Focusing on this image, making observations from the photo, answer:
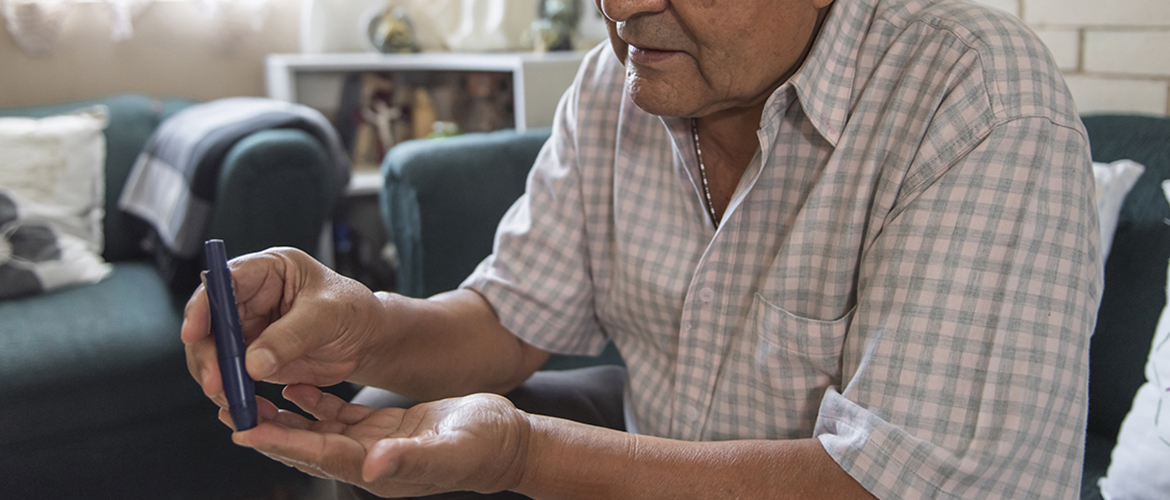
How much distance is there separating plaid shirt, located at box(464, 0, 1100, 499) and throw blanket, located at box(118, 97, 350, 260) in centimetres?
98

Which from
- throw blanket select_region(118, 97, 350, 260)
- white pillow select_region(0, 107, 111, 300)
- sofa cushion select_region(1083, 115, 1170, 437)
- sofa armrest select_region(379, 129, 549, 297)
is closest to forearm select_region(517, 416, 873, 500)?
sofa cushion select_region(1083, 115, 1170, 437)

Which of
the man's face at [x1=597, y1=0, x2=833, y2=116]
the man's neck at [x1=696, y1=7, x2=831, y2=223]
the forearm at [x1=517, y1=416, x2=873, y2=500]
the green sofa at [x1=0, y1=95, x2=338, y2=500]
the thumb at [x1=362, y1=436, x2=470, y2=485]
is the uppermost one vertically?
the man's face at [x1=597, y1=0, x2=833, y2=116]

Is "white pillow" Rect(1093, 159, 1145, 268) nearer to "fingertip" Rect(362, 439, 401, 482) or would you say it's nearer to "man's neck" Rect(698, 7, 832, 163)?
"man's neck" Rect(698, 7, 832, 163)

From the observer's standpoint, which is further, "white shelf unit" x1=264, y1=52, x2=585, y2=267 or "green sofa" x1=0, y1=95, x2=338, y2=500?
"white shelf unit" x1=264, y1=52, x2=585, y2=267

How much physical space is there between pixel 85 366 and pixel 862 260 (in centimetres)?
132

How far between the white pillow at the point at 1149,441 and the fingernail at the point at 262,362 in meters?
0.81

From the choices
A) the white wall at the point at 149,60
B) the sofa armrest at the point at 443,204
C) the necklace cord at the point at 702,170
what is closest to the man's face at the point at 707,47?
the necklace cord at the point at 702,170

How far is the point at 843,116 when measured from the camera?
724mm

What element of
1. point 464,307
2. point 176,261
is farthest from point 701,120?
point 176,261

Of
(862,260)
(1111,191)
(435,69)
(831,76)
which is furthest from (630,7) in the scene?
(435,69)

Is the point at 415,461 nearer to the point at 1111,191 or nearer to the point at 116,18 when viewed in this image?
the point at 1111,191

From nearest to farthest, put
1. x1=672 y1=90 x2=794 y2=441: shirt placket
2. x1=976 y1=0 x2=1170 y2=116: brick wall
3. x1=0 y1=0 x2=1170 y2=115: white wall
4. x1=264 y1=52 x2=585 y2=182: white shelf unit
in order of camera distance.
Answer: x1=672 y1=90 x2=794 y2=441: shirt placket, x1=976 y1=0 x2=1170 y2=116: brick wall, x1=264 y1=52 x2=585 y2=182: white shelf unit, x1=0 y1=0 x2=1170 y2=115: white wall

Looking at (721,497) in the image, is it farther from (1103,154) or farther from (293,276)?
(1103,154)

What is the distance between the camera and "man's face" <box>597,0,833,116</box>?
698 mm
